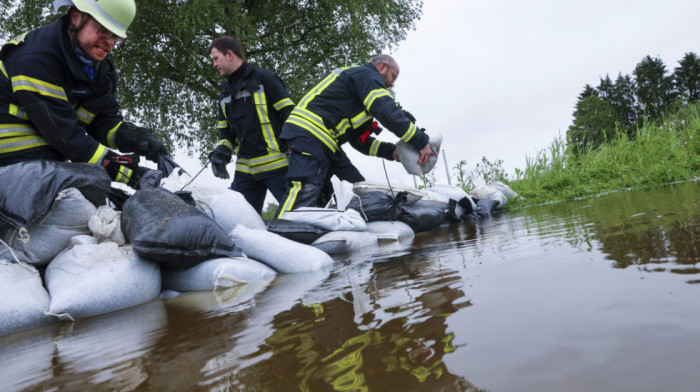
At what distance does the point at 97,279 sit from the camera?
6.84 ft

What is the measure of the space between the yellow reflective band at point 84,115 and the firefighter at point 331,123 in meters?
1.41

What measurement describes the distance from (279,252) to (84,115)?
1.81 meters

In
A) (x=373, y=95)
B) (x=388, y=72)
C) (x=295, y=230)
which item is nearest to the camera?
(x=295, y=230)

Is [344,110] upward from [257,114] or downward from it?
downward

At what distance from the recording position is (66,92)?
2.89 m

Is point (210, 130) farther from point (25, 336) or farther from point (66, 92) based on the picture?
point (25, 336)

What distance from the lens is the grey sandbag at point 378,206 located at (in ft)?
13.7

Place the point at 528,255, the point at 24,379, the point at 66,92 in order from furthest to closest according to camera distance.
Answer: the point at 66,92, the point at 528,255, the point at 24,379

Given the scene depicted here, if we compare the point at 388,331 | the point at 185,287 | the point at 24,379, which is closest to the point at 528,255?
the point at 388,331

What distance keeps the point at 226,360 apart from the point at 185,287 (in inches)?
62.4

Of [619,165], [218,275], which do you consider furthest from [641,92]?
[218,275]

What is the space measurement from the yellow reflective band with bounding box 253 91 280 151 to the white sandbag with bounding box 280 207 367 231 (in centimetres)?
104

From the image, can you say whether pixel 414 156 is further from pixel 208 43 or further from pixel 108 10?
pixel 208 43

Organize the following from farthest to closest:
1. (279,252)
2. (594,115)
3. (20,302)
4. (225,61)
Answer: (594,115) → (225,61) → (279,252) → (20,302)
